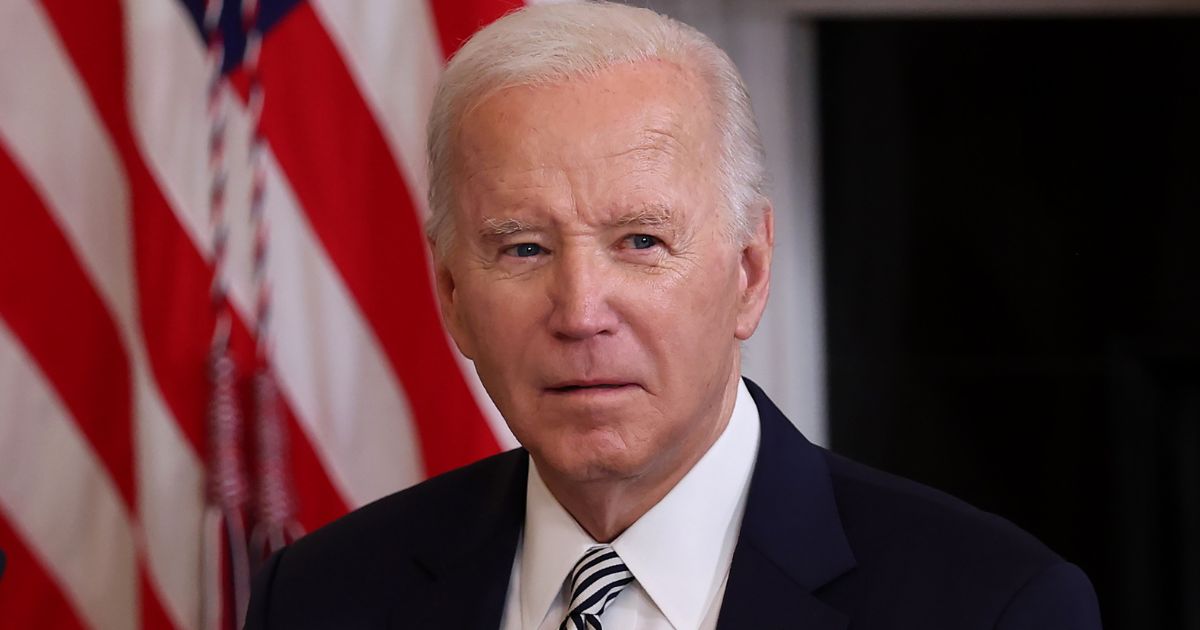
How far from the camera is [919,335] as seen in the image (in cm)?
248

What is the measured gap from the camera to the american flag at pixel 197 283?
2.08 meters

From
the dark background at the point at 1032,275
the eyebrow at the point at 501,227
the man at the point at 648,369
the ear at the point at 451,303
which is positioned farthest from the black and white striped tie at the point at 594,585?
the dark background at the point at 1032,275

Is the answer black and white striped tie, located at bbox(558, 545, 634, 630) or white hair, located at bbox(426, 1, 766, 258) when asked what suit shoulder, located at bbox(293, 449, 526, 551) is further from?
white hair, located at bbox(426, 1, 766, 258)

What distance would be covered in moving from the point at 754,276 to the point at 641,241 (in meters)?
0.16

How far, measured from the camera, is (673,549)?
1.45 metres

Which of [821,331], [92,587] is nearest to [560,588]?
[92,587]

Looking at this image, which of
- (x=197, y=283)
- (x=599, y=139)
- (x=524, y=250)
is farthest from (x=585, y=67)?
(x=197, y=283)

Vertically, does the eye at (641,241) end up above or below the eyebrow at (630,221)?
below

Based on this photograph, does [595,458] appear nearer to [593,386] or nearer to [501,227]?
[593,386]

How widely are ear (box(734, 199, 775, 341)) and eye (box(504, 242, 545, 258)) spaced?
0.21 meters

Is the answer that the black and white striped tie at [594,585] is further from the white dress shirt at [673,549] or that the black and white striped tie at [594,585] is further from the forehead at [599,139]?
the forehead at [599,139]

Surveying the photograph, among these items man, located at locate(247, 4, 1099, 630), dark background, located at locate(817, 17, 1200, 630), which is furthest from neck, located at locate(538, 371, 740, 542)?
dark background, located at locate(817, 17, 1200, 630)

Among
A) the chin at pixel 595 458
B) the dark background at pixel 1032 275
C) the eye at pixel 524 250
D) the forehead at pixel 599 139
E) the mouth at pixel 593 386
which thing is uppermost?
the forehead at pixel 599 139

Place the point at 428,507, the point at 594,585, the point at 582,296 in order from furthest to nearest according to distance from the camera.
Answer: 1. the point at 428,507
2. the point at 594,585
3. the point at 582,296
